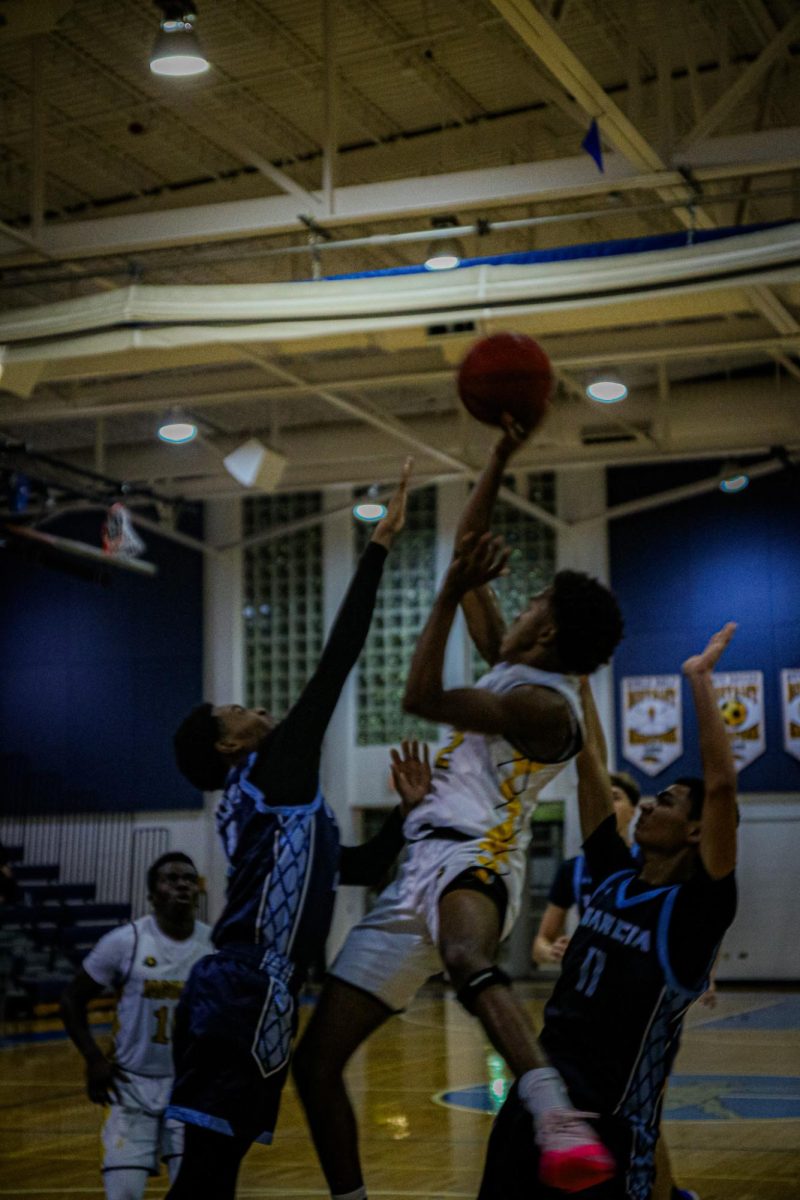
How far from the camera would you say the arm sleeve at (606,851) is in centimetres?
448

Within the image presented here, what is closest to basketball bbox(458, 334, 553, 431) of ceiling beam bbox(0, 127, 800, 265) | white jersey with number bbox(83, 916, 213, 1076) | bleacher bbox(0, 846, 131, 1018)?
white jersey with number bbox(83, 916, 213, 1076)

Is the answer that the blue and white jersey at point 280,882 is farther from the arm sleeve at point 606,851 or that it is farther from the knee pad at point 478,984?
the arm sleeve at point 606,851

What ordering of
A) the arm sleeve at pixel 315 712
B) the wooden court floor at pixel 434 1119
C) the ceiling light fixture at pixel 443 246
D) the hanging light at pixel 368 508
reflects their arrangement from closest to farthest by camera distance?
the arm sleeve at pixel 315 712 → the wooden court floor at pixel 434 1119 → the ceiling light fixture at pixel 443 246 → the hanging light at pixel 368 508

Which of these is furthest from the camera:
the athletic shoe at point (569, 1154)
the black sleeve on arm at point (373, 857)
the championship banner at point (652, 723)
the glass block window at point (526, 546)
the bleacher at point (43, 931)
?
the glass block window at point (526, 546)

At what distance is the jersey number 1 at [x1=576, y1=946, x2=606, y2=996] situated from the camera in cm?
375

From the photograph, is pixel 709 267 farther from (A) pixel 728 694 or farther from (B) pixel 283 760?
(A) pixel 728 694

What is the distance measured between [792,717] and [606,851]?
1367cm

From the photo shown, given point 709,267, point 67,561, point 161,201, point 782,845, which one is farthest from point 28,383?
point 782,845

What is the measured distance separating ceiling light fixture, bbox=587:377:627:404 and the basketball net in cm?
506

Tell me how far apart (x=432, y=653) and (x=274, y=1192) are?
3983 millimetres

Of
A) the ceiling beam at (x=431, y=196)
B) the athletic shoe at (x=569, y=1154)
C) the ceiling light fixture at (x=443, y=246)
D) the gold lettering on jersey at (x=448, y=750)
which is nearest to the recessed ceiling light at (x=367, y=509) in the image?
the ceiling light fixture at (x=443, y=246)

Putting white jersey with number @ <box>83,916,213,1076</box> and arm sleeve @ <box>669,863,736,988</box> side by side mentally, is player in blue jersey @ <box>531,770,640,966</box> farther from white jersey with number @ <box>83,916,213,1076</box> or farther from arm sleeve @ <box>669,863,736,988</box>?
arm sleeve @ <box>669,863,736,988</box>

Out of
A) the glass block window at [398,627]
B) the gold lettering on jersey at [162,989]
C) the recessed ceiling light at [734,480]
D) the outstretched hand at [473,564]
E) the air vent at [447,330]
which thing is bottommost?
the gold lettering on jersey at [162,989]

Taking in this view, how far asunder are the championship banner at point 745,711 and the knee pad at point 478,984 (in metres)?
14.4
